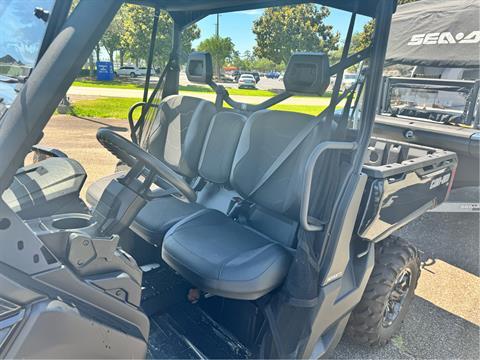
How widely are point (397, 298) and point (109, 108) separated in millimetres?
1933

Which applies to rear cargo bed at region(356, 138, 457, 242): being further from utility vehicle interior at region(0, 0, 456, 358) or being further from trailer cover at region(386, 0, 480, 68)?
trailer cover at region(386, 0, 480, 68)

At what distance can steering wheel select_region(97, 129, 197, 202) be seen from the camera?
1325 mm

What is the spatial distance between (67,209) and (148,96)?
1070mm

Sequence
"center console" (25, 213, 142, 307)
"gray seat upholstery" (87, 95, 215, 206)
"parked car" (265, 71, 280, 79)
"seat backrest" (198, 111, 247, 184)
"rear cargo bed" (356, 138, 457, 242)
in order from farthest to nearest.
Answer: "gray seat upholstery" (87, 95, 215, 206), "seat backrest" (198, 111, 247, 184), "parked car" (265, 71, 280, 79), "rear cargo bed" (356, 138, 457, 242), "center console" (25, 213, 142, 307)

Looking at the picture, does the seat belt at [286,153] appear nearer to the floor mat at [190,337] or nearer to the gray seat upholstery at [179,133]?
the gray seat upholstery at [179,133]

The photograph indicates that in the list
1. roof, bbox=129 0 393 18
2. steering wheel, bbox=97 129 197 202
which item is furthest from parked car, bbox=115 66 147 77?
steering wheel, bbox=97 129 197 202

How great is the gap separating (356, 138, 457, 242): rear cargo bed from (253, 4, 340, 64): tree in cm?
62

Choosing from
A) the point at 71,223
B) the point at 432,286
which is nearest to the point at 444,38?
the point at 432,286

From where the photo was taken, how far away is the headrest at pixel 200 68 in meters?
2.35

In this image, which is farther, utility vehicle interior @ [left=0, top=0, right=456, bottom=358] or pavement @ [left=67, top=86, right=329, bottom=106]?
pavement @ [left=67, top=86, right=329, bottom=106]

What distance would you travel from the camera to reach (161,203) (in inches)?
93.7

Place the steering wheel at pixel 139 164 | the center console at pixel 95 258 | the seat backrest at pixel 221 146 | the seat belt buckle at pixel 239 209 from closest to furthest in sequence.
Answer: the center console at pixel 95 258 → the steering wheel at pixel 139 164 → the seat belt buckle at pixel 239 209 → the seat backrest at pixel 221 146

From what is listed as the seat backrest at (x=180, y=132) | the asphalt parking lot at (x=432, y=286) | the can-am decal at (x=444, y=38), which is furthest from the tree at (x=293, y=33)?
the can-am decal at (x=444, y=38)

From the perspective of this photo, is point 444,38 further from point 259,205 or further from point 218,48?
point 259,205
